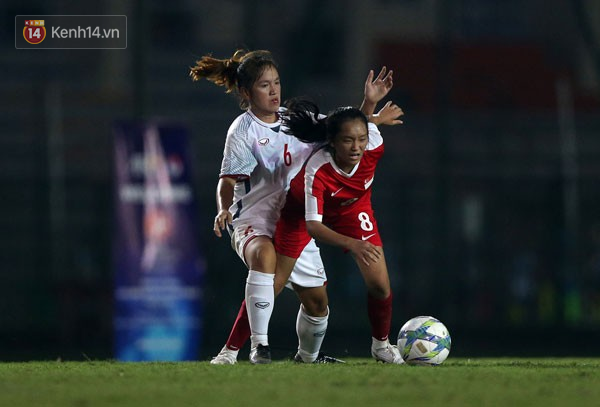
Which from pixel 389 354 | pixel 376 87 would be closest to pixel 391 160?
pixel 376 87

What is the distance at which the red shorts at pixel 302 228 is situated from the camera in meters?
7.45

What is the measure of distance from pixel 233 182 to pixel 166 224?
14.8 feet

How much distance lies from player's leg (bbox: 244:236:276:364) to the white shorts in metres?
0.13

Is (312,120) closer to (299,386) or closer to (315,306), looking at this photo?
(315,306)

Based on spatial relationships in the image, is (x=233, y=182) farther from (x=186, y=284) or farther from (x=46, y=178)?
(x=46, y=178)

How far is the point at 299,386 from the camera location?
594 cm

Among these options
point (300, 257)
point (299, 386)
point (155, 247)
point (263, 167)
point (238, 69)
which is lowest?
point (299, 386)

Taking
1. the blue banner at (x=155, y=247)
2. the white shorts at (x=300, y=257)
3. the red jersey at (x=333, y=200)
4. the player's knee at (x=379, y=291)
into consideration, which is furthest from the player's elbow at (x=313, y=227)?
the blue banner at (x=155, y=247)

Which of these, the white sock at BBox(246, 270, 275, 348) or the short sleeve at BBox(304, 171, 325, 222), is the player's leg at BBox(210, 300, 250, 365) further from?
the short sleeve at BBox(304, 171, 325, 222)

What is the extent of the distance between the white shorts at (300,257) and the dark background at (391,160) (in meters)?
6.48

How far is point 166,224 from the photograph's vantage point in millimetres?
11914

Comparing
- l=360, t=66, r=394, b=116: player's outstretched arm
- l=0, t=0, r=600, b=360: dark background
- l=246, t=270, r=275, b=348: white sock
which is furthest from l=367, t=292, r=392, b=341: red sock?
l=0, t=0, r=600, b=360: dark background

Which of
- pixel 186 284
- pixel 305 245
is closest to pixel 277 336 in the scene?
pixel 186 284

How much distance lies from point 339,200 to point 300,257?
0.44m
